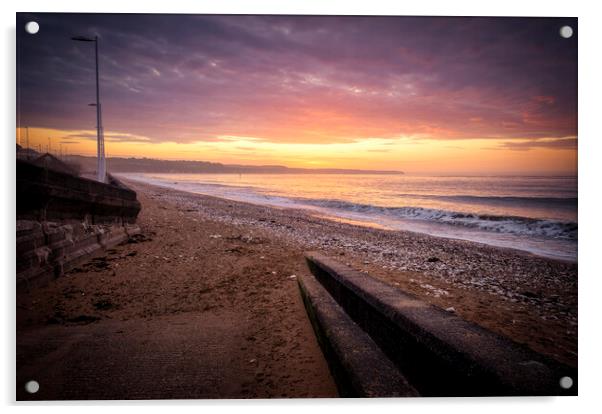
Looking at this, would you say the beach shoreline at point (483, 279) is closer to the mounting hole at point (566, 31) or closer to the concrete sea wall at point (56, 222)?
the mounting hole at point (566, 31)

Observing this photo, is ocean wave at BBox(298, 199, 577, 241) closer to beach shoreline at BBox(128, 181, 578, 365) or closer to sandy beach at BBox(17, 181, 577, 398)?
beach shoreline at BBox(128, 181, 578, 365)

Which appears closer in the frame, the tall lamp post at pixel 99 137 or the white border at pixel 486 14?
the white border at pixel 486 14

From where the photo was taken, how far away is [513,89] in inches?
125

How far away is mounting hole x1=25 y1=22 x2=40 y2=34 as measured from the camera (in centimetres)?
295

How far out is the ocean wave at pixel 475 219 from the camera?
8180 millimetres

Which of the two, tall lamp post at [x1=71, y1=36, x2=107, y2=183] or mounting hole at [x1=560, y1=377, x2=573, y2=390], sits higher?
tall lamp post at [x1=71, y1=36, x2=107, y2=183]

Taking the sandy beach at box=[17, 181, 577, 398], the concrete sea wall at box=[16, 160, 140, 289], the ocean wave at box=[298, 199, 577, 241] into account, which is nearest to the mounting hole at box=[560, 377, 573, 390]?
the sandy beach at box=[17, 181, 577, 398]

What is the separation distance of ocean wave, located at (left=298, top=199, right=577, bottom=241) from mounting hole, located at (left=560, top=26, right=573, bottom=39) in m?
3.71

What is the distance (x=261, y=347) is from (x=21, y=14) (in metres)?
3.72

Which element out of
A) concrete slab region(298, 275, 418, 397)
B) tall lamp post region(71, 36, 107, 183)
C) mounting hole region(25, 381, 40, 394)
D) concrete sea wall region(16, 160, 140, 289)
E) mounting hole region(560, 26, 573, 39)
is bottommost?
mounting hole region(25, 381, 40, 394)

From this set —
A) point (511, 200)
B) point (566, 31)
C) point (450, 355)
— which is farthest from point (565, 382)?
point (511, 200)

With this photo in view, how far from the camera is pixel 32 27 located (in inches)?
116

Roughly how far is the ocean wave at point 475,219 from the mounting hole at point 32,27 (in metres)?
7.69

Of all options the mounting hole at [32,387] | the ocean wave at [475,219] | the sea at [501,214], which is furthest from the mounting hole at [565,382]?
the ocean wave at [475,219]
